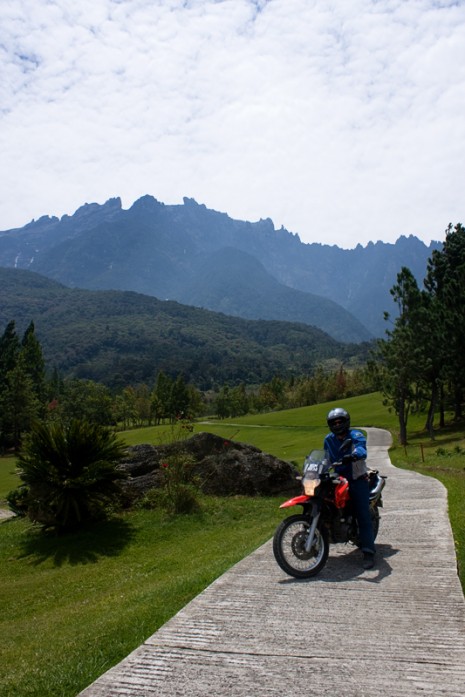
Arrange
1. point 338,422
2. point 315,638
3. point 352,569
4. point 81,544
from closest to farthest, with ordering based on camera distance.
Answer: point 315,638
point 352,569
point 338,422
point 81,544

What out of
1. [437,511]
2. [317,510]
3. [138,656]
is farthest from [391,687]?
[437,511]

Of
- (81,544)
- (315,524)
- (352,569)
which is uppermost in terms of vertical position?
(315,524)

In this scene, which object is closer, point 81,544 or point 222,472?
point 81,544

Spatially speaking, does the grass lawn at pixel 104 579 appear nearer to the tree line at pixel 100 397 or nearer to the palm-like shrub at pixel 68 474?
the palm-like shrub at pixel 68 474

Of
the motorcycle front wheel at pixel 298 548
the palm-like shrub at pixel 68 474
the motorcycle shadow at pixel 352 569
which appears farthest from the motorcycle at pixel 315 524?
the palm-like shrub at pixel 68 474

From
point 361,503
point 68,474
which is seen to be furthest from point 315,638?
point 68,474

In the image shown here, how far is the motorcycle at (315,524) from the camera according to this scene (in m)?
6.20

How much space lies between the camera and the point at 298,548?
6.26 m

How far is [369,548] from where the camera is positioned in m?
6.45

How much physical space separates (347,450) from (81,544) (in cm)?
784

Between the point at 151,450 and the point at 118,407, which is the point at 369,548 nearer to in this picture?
the point at 151,450

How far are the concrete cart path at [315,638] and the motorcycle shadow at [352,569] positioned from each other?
0.02 metres

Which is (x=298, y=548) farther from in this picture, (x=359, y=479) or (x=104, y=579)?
(x=104, y=579)

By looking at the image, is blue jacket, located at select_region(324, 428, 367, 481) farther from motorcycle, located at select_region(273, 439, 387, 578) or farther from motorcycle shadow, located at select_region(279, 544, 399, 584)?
motorcycle shadow, located at select_region(279, 544, 399, 584)
